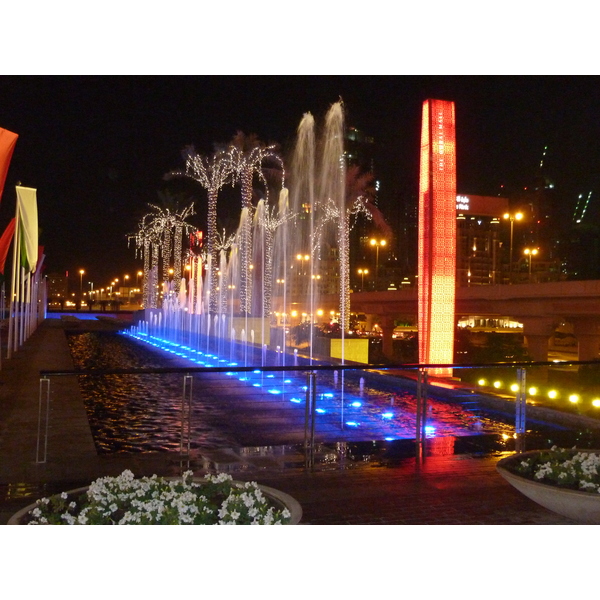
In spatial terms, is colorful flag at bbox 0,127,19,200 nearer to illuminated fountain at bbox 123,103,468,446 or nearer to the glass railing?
the glass railing

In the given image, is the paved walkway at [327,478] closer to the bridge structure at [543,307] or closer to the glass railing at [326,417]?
the glass railing at [326,417]

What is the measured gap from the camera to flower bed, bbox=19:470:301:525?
4516 mm

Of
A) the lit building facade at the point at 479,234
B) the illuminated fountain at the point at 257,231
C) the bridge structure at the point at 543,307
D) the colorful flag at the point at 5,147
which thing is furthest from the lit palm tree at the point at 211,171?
the lit building facade at the point at 479,234

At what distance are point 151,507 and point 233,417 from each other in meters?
7.16

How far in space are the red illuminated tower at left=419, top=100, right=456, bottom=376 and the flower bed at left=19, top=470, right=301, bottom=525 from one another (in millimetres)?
14611

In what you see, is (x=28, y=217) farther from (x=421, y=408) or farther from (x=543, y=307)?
(x=543, y=307)

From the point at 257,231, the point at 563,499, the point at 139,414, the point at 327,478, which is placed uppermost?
the point at 257,231

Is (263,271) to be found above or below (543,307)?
above

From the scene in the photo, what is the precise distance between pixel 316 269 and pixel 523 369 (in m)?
90.5

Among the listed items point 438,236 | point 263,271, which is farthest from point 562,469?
point 263,271

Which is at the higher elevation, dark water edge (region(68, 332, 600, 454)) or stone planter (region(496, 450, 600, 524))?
stone planter (region(496, 450, 600, 524))

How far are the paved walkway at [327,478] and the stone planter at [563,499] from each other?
188 mm

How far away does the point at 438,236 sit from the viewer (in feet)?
62.5

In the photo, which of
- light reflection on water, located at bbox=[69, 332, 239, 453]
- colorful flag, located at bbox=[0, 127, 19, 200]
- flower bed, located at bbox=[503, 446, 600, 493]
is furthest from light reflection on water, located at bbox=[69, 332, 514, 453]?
colorful flag, located at bbox=[0, 127, 19, 200]
